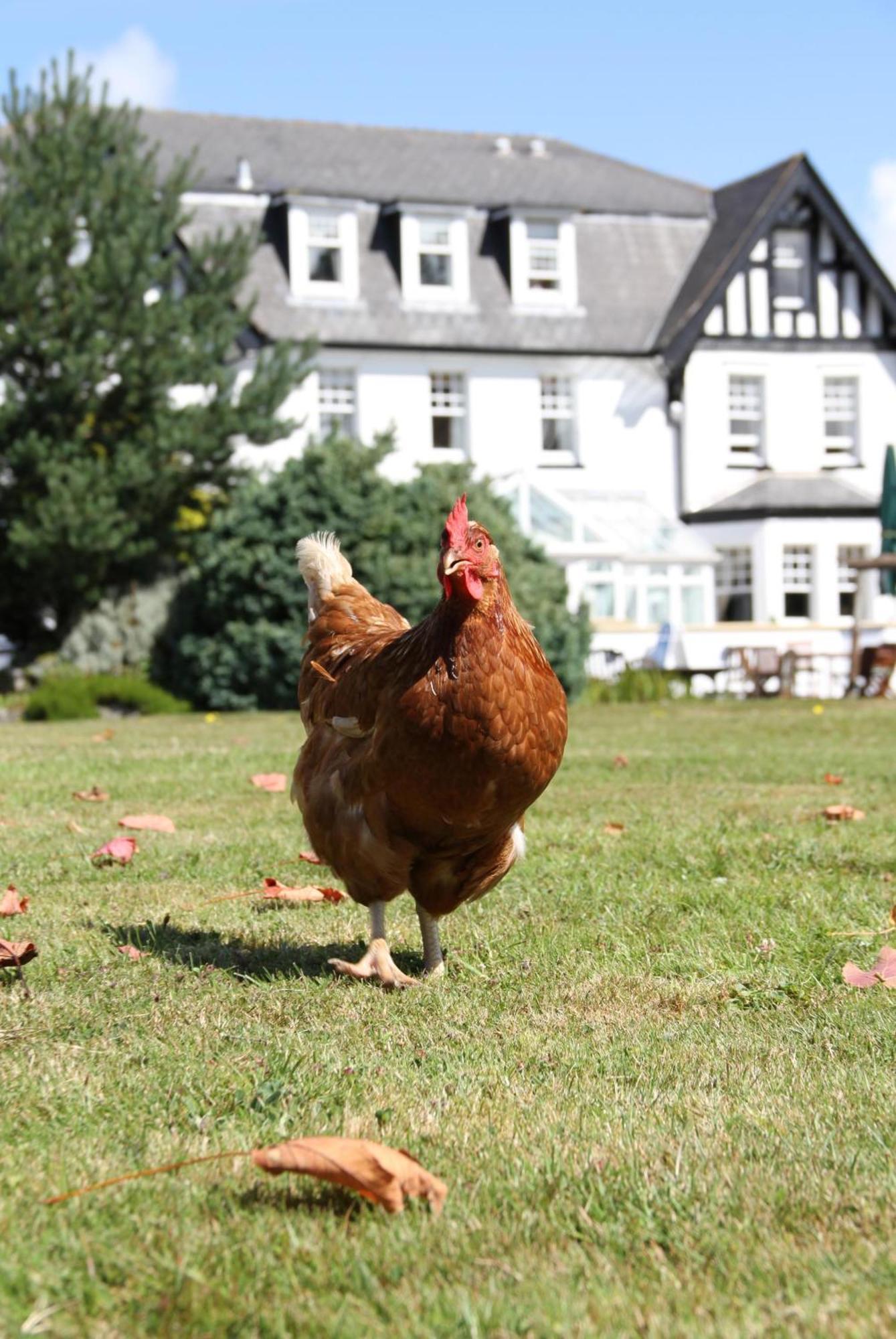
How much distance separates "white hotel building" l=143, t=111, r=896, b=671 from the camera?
30969 mm

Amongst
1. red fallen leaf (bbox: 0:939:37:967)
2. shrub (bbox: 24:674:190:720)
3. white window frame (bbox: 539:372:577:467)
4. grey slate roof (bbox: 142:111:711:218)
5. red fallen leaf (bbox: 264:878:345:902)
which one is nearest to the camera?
red fallen leaf (bbox: 0:939:37:967)

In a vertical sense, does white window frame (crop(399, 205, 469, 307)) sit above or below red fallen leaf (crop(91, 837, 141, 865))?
above

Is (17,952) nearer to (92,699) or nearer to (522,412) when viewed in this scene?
(92,699)

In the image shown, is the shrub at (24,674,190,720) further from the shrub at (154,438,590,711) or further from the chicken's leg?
the chicken's leg

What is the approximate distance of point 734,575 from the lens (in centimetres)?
3362

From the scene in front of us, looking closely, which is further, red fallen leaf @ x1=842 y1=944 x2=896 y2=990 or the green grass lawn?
red fallen leaf @ x1=842 y1=944 x2=896 y2=990

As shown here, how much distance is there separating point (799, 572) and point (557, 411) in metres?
6.39

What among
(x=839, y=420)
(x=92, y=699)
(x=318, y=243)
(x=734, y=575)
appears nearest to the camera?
(x=92, y=699)

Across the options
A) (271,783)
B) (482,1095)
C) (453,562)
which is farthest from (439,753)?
(271,783)

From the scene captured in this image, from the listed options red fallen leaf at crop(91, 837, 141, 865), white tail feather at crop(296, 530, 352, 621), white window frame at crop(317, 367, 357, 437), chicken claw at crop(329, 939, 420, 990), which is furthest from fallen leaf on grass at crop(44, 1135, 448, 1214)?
white window frame at crop(317, 367, 357, 437)

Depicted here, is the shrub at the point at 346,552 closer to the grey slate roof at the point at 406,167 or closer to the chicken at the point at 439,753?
the grey slate roof at the point at 406,167

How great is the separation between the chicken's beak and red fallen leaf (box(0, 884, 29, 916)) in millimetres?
2248

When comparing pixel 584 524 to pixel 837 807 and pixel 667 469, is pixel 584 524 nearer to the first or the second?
pixel 667 469

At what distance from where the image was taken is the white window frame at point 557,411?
3262cm
